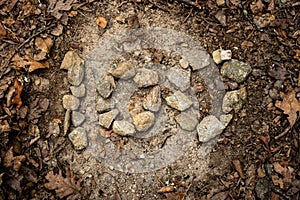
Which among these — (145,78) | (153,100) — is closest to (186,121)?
(153,100)

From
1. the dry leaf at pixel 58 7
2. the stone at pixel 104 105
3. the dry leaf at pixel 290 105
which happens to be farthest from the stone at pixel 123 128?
the dry leaf at pixel 290 105

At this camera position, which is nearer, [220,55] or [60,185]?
[60,185]

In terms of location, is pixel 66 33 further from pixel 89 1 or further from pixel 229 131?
pixel 229 131

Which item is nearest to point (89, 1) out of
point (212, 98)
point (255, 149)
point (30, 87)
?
point (30, 87)

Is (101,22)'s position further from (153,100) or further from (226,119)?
(226,119)

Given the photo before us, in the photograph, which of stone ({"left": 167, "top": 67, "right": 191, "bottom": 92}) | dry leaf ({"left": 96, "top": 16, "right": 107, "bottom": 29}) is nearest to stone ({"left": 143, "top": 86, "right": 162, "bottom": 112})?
stone ({"left": 167, "top": 67, "right": 191, "bottom": 92})

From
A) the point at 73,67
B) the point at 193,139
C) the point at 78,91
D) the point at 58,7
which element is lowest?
A: the point at 193,139

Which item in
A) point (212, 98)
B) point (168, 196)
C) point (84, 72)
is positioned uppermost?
point (84, 72)
